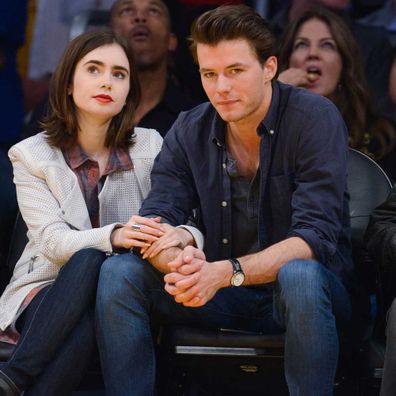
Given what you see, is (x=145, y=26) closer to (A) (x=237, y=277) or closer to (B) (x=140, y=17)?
(B) (x=140, y=17)

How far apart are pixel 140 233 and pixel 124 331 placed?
1.16 feet

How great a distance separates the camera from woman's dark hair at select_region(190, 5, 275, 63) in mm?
4109

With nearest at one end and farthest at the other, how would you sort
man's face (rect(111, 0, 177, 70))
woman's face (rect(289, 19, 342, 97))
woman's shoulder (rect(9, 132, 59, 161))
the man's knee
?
1. the man's knee
2. woman's shoulder (rect(9, 132, 59, 161))
3. woman's face (rect(289, 19, 342, 97))
4. man's face (rect(111, 0, 177, 70))

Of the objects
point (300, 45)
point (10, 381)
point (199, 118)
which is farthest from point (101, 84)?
point (300, 45)

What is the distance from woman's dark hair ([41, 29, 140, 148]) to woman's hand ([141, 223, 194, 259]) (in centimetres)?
69

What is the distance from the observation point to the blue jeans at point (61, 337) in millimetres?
3932

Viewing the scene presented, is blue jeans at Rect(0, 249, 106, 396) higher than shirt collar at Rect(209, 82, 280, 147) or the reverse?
the reverse

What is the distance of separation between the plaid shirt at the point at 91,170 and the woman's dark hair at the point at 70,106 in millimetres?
53

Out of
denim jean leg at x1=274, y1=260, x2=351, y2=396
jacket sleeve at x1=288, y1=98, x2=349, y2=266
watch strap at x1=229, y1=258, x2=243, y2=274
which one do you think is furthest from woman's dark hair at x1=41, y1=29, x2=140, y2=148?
denim jean leg at x1=274, y1=260, x2=351, y2=396

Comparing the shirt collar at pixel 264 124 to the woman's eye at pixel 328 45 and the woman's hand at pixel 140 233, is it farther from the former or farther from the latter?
the woman's eye at pixel 328 45

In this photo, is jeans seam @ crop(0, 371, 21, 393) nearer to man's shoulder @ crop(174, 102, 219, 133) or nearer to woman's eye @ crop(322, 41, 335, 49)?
man's shoulder @ crop(174, 102, 219, 133)

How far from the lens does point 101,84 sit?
455cm

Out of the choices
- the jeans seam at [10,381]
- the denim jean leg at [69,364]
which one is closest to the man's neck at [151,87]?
the denim jean leg at [69,364]

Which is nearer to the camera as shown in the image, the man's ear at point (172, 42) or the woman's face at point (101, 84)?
the woman's face at point (101, 84)
